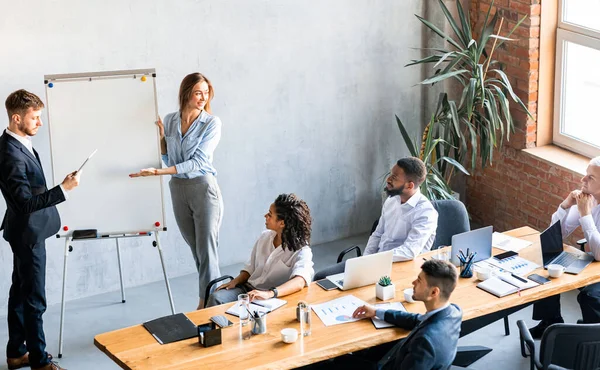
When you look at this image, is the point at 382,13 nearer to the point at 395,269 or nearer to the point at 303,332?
the point at 395,269

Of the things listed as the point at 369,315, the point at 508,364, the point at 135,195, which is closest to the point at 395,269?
the point at 369,315

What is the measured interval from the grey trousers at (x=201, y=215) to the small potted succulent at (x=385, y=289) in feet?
5.50

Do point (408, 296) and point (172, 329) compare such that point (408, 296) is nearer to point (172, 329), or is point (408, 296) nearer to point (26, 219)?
A: point (172, 329)

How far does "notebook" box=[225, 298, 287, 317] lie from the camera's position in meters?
4.93

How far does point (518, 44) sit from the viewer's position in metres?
7.44

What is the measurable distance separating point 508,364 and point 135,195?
2.79 meters

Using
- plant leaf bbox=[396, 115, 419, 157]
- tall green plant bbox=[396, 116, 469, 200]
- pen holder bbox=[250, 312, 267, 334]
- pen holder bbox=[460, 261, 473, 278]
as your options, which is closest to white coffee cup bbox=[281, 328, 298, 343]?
pen holder bbox=[250, 312, 267, 334]

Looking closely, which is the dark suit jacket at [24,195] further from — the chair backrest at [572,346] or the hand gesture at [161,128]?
the chair backrest at [572,346]

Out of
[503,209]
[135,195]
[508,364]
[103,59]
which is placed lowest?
[508,364]

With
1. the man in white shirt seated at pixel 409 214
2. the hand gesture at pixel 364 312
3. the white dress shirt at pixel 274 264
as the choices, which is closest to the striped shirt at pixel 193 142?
the white dress shirt at pixel 274 264

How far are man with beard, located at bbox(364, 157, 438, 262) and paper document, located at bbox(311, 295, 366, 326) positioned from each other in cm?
69

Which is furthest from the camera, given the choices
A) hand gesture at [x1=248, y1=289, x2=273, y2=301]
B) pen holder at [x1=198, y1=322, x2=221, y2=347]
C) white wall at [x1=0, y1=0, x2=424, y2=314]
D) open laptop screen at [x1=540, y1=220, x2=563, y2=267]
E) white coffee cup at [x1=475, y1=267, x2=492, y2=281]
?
white wall at [x1=0, y1=0, x2=424, y2=314]

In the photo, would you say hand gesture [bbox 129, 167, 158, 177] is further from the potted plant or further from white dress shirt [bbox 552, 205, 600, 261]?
white dress shirt [bbox 552, 205, 600, 261]

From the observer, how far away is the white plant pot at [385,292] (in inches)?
197
